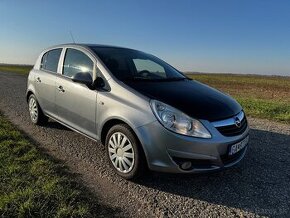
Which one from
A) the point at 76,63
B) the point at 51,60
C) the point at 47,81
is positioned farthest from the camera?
the point at 51,60

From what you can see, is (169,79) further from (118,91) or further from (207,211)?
(207,211)

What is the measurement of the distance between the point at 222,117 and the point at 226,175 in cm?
94

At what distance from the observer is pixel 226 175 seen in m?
4.39

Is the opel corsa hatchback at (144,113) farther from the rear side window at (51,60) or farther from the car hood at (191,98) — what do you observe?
the rear side window at (51,60)

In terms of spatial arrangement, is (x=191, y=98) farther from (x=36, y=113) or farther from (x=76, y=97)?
(x=36, y=113)

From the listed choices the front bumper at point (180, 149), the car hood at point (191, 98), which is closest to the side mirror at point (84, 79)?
the car hood at point (191, 98)

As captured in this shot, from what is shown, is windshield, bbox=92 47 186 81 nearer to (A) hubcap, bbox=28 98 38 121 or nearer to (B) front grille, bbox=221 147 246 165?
(B) front grille, bbox=221 147 246 165

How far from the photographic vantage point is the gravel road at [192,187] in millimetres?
3465

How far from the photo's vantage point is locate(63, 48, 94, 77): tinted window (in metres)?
4.91

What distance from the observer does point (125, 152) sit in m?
4.11

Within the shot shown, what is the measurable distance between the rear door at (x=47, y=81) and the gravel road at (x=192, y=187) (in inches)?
27.9

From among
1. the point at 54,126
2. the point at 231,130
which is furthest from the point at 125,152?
the point at 54,126

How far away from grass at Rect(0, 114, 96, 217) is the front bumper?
0.89 metres

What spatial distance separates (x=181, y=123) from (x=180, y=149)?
→ 11.5 inches
